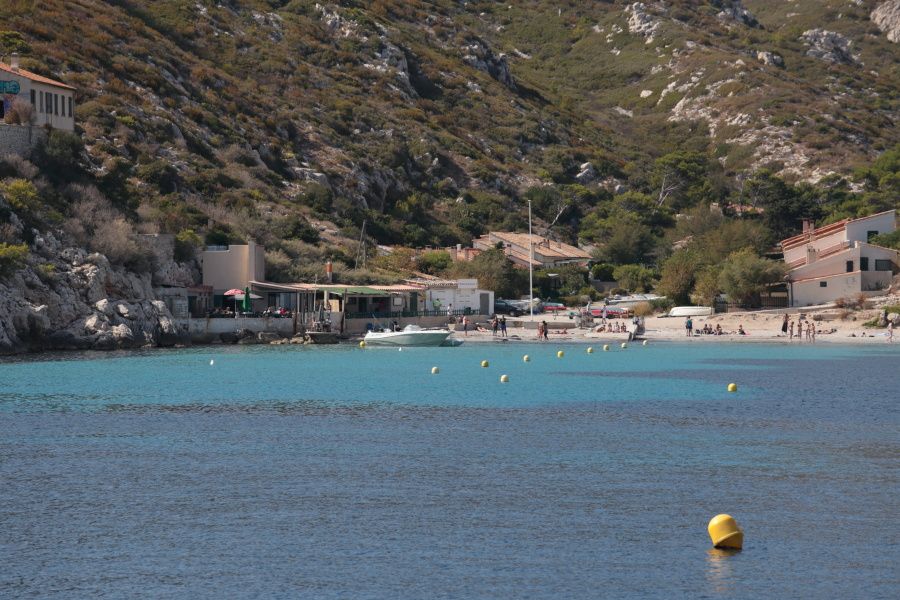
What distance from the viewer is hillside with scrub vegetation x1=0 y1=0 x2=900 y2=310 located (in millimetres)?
86750

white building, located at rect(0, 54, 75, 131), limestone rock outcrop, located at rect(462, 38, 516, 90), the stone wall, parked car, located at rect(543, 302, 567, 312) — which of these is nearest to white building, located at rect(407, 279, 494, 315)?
parked car, located at rect(543, 302, 567, 312)

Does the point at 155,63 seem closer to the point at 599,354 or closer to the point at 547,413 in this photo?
the point at 599,354

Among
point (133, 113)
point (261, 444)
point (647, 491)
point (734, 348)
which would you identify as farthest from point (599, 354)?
point (133, 113)

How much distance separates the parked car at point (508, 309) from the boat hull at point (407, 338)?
15.2 meters

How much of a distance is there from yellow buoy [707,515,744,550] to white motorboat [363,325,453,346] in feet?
170

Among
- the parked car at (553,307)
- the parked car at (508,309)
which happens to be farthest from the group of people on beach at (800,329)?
the parked car at (508,309)

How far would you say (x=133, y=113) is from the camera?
98.2 metres

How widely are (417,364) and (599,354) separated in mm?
12373

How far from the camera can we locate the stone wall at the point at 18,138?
76.3 meters

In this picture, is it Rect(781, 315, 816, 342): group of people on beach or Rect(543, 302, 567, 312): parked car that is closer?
Rect(781, 315, 816, 342): group of people on beach

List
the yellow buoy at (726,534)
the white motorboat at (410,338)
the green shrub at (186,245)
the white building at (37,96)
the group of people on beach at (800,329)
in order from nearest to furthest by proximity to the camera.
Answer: the yellow buoy at (726,534) < the white motorboat at (410,338) < the group of people on beach at (800,329) < the white building at (37,96) < the green shrub at (186,245)

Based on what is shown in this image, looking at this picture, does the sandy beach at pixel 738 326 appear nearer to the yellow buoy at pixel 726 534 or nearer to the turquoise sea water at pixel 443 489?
the turquoise sea water at pixel 443 489

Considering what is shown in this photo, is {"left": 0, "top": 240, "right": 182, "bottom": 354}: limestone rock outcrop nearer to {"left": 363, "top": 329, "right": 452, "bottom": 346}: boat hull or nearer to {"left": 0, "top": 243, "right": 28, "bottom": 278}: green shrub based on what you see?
{"left": 0, "top": 243, "right": 28, "bottom": 278}: green shrub

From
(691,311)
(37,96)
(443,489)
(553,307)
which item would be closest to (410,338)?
(553,307)
